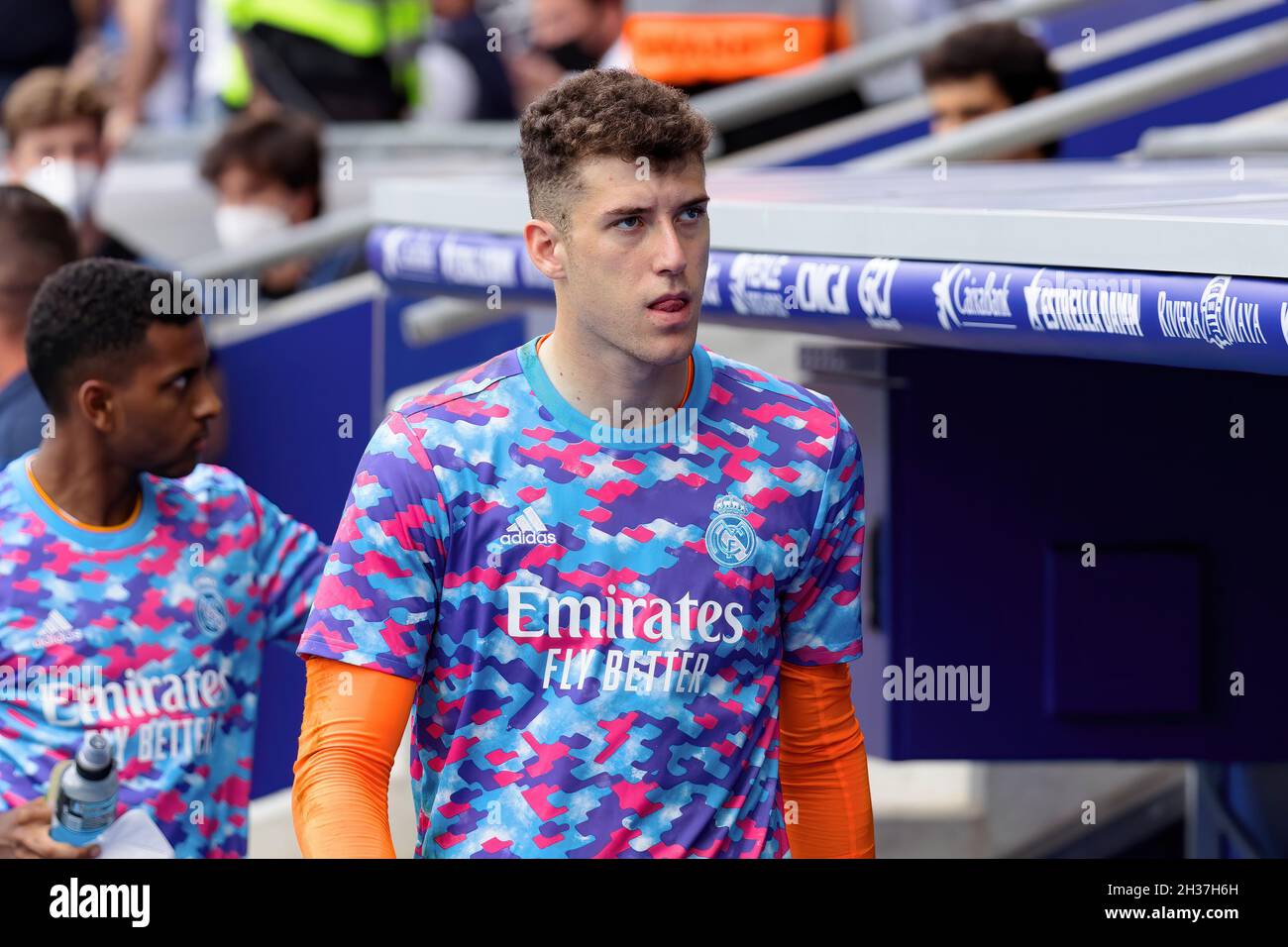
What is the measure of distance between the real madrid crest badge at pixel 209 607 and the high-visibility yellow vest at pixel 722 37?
4636mm

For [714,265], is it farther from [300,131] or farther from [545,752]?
[300,131]

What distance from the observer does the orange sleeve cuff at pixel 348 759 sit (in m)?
2.57

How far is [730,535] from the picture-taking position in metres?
2.71

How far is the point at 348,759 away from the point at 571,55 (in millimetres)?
6975

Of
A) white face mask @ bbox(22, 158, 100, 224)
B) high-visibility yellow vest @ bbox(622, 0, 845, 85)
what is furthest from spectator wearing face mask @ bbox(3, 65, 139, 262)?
high-visibility yellow vest @ bbox(622, 0, 845, 85)

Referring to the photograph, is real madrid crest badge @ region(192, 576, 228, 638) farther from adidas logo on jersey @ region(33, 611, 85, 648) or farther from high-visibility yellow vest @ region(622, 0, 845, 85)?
high-visibility yellow vest @ region(622, 0, 845, 85)

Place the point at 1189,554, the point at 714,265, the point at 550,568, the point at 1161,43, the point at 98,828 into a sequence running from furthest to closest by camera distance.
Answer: the point at 1161,43 → the point at 1189,554 → the point at 714,265 → the point at 98,828 → the point at 550,568

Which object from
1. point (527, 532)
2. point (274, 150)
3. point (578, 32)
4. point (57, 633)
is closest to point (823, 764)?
point (527, 532)

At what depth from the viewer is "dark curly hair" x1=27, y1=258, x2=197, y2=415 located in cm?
356

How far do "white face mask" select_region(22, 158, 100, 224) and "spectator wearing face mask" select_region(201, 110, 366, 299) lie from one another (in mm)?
458

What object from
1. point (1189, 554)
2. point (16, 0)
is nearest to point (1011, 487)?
point (1189, 554)

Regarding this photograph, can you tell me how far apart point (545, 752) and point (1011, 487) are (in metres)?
1.85
